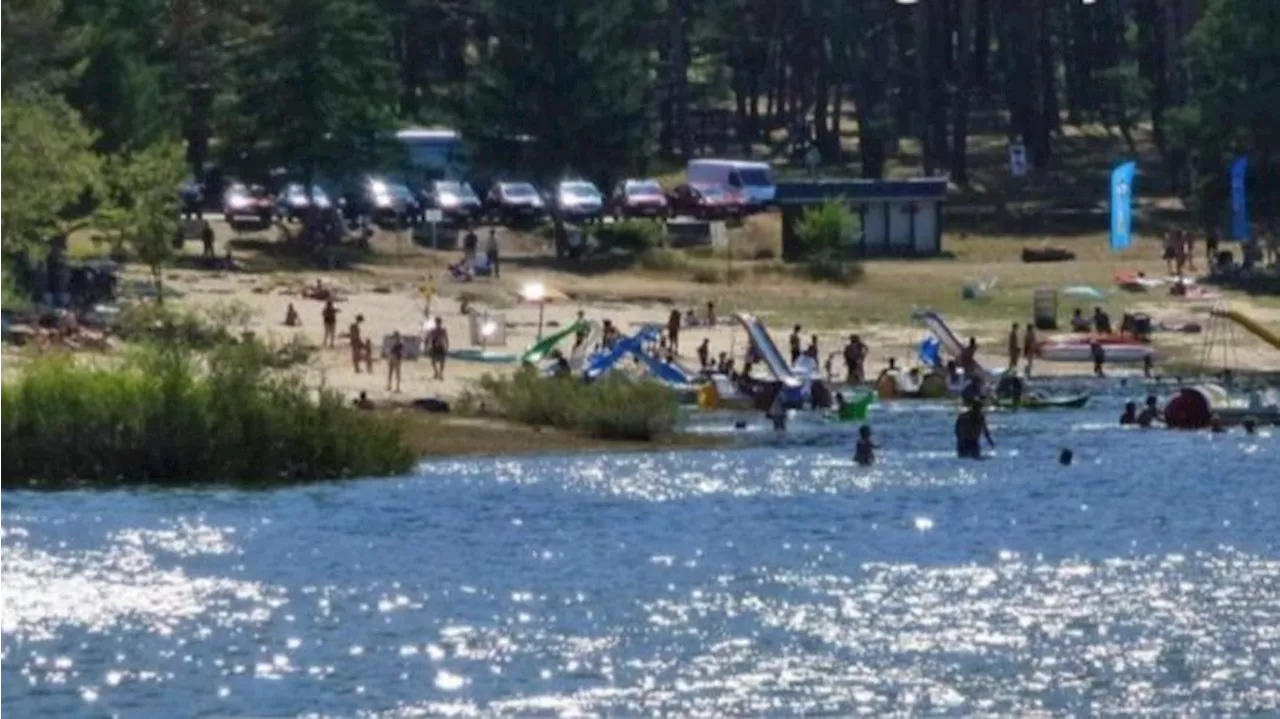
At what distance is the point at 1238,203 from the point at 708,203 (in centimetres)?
1633

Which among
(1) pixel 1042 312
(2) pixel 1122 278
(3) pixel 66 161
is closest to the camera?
(3) pixel 66 161

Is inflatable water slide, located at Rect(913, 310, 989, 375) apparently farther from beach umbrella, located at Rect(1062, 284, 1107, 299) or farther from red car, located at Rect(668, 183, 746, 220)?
red car, located at Rect(668, 183, 746, 220)

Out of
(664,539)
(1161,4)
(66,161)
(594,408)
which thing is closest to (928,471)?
(594,408)

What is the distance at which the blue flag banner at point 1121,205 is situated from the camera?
10081cm

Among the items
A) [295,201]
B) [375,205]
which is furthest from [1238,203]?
[295,201]

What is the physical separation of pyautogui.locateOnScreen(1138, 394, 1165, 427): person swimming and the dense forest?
22.0 m

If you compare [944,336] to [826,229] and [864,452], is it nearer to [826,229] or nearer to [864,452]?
[826,229]

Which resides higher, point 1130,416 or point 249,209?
point 249,209

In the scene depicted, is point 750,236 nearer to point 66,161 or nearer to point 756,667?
point 66,161

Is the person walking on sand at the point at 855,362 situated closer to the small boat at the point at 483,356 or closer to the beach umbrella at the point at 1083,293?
the small boat at the point at 483,356

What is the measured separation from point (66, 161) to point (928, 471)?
70.4 feet

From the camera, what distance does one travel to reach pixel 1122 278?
101 meters

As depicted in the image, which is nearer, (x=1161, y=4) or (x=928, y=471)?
(x=928, y=471)

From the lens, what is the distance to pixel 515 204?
111062mm
